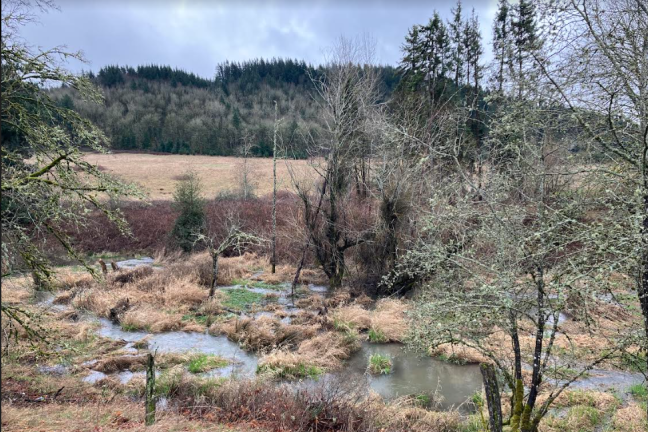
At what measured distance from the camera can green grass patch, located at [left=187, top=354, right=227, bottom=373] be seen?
10.3 m

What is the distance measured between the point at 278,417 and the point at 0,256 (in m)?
4.79

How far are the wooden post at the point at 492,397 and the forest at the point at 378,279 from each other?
0.04 meters

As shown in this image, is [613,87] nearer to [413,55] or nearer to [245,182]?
A: [413,55]

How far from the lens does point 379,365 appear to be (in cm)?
1081

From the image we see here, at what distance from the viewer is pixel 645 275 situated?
5.15 meters

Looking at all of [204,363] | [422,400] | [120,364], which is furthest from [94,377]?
[422,400]

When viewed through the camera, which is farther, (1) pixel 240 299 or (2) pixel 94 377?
(1) pixel 240 299

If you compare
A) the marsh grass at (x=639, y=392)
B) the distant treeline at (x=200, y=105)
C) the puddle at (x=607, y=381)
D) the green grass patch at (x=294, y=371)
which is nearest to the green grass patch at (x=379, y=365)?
the green grass patch at (x=294, y=371)

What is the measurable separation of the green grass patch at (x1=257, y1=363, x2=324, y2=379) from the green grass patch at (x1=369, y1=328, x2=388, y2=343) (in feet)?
8.50

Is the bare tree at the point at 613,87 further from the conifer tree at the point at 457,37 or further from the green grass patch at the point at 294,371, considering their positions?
the conifer tree at the point at 457,37

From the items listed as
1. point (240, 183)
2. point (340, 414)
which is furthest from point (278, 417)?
point (240, 183)

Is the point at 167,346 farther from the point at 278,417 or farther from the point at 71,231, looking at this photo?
the point at 71,231

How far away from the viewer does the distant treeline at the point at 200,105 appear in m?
61.8

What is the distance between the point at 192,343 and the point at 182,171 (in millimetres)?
38222
